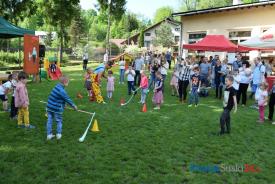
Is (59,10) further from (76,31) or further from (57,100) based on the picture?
(57,100)

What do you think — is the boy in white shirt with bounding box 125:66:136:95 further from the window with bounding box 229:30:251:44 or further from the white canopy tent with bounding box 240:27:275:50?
the window with bounding box 229:30:251:44

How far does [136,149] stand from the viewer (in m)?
6.91

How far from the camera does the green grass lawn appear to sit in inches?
217

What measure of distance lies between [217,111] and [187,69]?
232 cm

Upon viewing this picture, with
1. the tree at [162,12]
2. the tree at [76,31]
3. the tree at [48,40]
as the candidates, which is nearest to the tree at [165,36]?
the tree at [76,31]

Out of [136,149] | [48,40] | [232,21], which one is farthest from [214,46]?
[48,40]

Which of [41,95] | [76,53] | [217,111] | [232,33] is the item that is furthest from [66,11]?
[217,111]

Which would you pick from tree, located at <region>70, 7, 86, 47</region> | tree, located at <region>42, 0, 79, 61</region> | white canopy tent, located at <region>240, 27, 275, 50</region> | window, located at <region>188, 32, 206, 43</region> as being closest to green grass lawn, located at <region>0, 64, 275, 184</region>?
white canopy tent, located at <region>240, 27, 275, 50</region>

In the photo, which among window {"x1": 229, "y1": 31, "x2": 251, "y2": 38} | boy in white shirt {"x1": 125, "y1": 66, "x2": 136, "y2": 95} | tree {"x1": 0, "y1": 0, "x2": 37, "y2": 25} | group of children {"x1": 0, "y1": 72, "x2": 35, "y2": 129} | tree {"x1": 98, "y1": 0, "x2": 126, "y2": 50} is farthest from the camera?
tree {"x1": 98, "y1": 0, "x2": 126, "y2": 50}

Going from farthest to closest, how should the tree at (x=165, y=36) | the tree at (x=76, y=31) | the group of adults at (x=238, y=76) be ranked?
the tree at (x=76, y=31) → the tree at (x=165, y=36) → the group of adults at (x=238, y=76)

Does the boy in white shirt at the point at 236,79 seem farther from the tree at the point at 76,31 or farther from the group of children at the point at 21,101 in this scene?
the tree at the point at 76,31

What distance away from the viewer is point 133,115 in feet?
33.8

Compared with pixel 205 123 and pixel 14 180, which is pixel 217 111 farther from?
pixel 14 180

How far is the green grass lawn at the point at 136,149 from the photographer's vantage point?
552cm
